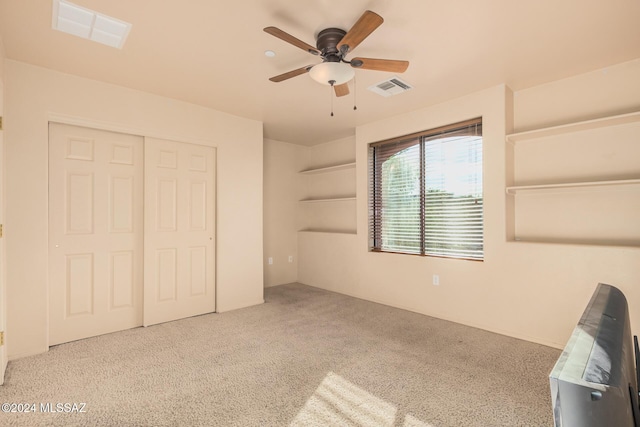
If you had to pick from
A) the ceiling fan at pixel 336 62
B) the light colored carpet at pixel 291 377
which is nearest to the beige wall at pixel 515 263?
the light colored carpet at pixel 291 377

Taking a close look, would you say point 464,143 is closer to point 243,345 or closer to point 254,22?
point 254,22

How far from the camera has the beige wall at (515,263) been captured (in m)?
2.80

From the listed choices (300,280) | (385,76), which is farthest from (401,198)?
(300,280)

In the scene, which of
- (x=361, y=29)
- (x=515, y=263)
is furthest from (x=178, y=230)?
(x=515, y=263)

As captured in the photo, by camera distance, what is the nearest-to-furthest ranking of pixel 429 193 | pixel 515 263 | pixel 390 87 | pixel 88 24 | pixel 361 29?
1. pixel 361 29
2. pixel 88 24
3. pixel 515 263
4. pixel 390 87
5. pixel 429 193

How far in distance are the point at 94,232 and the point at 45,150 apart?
0.87m

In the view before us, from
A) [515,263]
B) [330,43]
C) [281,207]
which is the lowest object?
[515,263]

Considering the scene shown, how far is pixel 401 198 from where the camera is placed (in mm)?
4355

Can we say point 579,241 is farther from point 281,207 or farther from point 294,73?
point 281,207

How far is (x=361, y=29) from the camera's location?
1.94 meters

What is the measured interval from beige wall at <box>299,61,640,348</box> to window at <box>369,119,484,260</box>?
0.18 meters

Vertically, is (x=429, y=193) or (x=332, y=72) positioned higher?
(x=332, y=72)

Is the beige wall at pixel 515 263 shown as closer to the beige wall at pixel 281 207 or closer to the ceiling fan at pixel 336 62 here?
the ceiling fan at pixel 336 62

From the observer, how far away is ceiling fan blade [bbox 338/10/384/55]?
1.81 m
